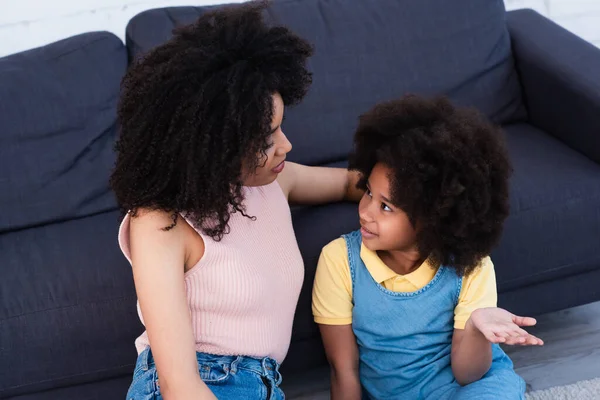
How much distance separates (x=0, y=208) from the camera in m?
1.81

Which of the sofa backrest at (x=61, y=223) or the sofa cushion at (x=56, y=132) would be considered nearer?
the sofa backrest at (x=61, y=223)

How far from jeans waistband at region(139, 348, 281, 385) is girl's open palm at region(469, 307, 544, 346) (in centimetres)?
37

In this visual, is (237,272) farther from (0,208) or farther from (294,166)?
(0,208)

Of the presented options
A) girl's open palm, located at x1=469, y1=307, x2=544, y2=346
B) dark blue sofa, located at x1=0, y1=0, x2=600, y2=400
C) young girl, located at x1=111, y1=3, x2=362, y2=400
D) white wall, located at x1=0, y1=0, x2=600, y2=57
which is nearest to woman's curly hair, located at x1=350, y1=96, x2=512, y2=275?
girl's open palm, located at x1=469, y1=307, x2=544, y2=346

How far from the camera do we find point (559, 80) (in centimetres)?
203

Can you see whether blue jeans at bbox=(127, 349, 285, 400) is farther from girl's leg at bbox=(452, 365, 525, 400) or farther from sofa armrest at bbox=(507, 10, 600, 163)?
sofa armrest at bbox=(507, 10, 600, 163)

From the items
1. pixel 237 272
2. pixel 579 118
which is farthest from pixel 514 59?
pixel 237 272

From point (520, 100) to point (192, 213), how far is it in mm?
1286

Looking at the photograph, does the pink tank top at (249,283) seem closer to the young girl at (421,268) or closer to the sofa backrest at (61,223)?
the young girl at (421,268)

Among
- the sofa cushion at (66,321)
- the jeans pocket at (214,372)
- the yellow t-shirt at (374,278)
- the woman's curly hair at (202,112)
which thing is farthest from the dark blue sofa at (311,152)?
the woman's curly hair at (202,112)

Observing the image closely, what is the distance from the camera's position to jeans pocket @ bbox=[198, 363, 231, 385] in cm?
127

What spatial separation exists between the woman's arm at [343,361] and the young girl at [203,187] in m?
0.20

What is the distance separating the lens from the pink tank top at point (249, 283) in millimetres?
1267

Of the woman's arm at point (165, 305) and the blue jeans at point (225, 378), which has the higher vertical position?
the woman's arm at point (165, 305)
